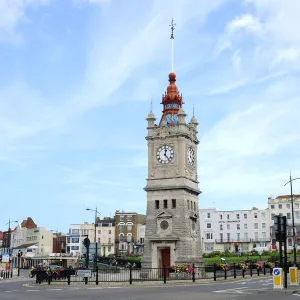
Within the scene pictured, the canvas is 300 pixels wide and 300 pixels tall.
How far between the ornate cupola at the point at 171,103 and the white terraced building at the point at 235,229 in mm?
61724

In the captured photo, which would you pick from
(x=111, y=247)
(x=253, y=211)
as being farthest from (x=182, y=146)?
(x=111, y=247)

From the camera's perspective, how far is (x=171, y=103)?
213 feet

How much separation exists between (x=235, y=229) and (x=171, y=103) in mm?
64972

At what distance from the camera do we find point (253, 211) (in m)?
121

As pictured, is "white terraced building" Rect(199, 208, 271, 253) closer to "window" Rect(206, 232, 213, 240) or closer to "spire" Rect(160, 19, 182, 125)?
"window" Rect(206, 232, 213, 240)

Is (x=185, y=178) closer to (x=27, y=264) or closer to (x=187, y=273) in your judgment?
(x=187, y=273)

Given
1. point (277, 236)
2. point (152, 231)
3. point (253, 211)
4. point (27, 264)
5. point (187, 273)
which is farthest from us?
point (27, 264)

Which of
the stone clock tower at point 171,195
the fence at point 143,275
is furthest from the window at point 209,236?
the stone clock tower at point 171,195

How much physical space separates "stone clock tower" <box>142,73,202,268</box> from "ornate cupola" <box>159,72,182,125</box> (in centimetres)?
14

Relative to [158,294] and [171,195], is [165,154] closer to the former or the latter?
[171,195]

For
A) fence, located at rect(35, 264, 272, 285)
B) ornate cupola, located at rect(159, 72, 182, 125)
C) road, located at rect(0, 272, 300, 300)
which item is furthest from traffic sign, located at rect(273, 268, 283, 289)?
ornate cupola, located at rect(159, 72, 182, 125)

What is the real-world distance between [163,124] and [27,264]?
306 ft

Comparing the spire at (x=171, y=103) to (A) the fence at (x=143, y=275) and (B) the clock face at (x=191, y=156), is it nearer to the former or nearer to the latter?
(B) the clock face at (x=191, y=156)

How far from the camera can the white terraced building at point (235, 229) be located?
393ft
